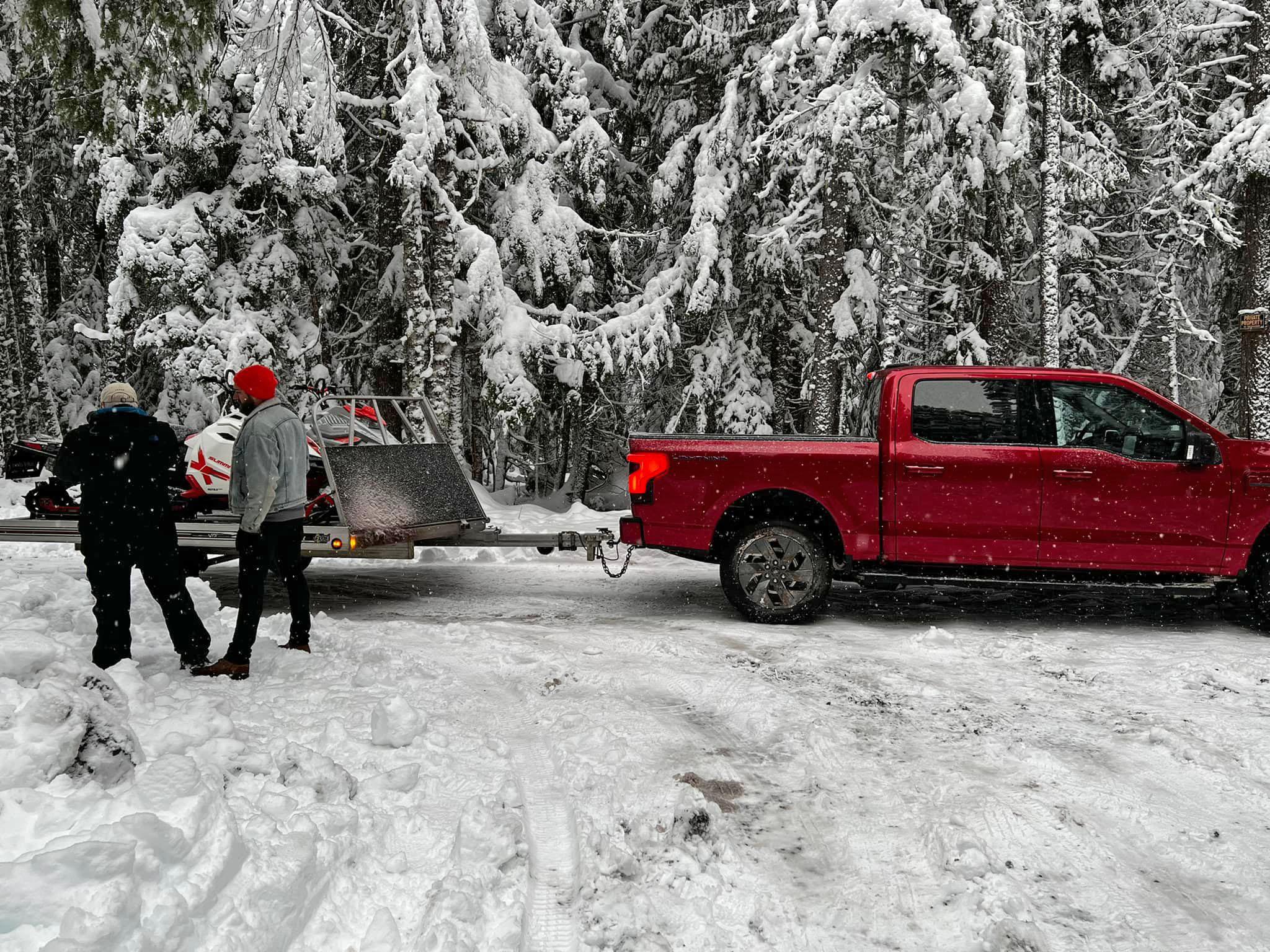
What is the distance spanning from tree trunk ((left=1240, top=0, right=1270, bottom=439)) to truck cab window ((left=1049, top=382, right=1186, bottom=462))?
753 centimetres

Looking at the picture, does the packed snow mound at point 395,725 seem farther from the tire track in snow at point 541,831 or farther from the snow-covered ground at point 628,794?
the tire track in snow at point 541,831

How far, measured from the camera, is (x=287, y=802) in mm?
3654

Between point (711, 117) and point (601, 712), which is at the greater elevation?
point (711, 117)

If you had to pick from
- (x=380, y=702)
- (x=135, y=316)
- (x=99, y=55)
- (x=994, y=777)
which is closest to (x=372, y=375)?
(x=135, y=316)

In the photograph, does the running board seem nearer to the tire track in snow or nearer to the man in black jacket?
the tire track in snow

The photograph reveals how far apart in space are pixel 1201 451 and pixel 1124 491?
59cm

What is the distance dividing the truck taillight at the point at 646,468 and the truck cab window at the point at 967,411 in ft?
6.74

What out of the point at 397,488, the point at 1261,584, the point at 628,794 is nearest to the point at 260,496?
the point at 397,488

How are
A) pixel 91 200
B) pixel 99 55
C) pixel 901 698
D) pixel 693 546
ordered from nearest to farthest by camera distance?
pixel 901 698, pixel 99 55, pixel 693 546, pixel 91 200

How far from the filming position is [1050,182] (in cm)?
1434

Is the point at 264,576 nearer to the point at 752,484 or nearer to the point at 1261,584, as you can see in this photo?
the point at 752,484

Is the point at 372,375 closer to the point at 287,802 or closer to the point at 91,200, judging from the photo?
the point at 91,200

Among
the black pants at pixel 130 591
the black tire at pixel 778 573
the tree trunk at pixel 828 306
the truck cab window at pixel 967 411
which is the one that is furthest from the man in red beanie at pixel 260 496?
the tree trunk at pixel 828 306

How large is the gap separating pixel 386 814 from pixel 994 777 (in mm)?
2806
